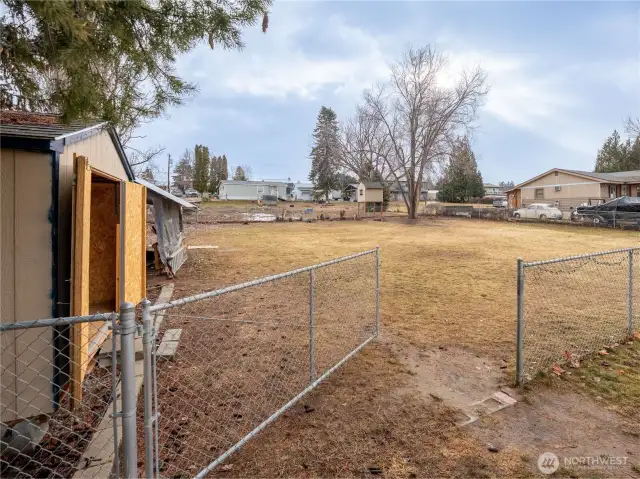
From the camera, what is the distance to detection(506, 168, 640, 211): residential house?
31172 millimetres

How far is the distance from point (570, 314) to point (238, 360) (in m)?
5.60

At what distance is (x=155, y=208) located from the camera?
9656 millimetres

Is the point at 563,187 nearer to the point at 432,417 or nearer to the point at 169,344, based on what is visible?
the point at 432,417

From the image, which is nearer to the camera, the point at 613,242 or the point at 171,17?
the point at 171,17

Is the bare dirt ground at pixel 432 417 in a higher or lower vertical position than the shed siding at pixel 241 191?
lower

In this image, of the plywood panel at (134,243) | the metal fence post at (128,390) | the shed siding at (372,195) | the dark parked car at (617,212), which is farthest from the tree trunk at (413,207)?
the metal fence post at (128,390)

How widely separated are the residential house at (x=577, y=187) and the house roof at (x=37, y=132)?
3377 centimetres

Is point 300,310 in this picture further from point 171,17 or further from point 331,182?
point 331,182

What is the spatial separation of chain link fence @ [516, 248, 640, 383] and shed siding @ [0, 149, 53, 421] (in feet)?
15.0

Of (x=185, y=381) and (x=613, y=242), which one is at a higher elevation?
(x=613, y=242)

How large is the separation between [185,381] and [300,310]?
112 inches

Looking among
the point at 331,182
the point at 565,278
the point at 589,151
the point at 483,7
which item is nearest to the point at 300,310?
the point at 565,278

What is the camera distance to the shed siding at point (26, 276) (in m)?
3.19

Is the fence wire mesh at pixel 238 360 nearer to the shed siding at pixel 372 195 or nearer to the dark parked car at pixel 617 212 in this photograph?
the dark parked car at pixel 617 212
